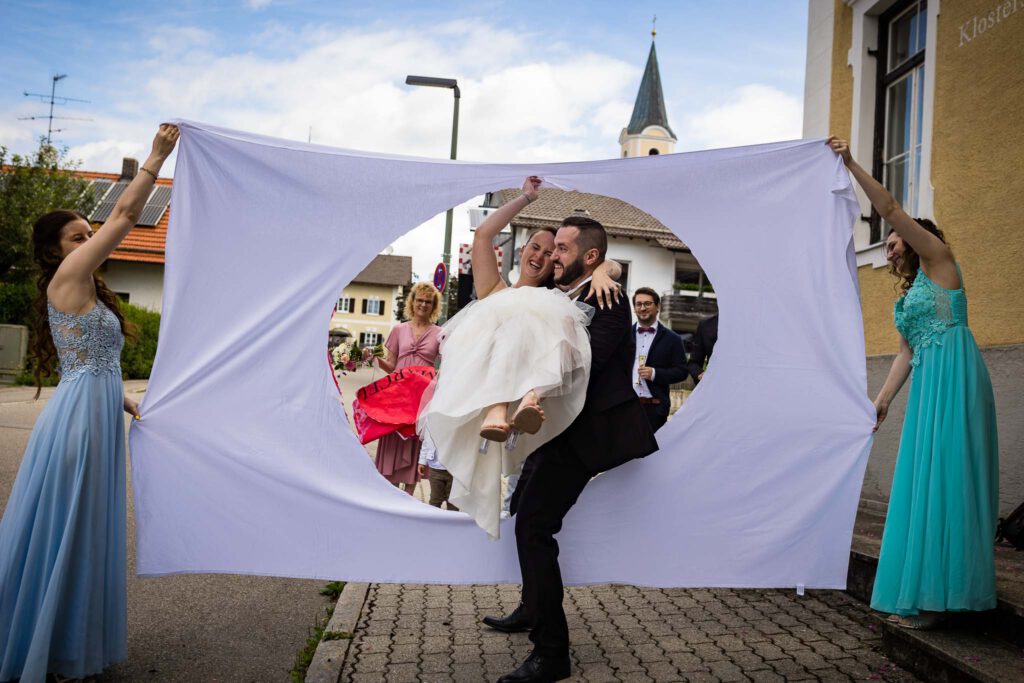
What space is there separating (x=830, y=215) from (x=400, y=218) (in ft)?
7.04

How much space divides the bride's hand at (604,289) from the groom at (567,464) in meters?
0.03

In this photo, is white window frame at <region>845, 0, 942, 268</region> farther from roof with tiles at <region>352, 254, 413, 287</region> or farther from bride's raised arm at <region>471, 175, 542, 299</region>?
roof with tiles at <region>352, 254, 413, 287</region>

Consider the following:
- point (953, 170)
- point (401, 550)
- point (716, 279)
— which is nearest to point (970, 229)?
point (953, 170)

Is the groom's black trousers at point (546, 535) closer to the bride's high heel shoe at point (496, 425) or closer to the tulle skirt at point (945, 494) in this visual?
the bride's high heel shoe at point (496, 425)

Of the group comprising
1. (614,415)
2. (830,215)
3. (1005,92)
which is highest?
(1005,92)

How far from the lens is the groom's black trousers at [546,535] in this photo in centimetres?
394

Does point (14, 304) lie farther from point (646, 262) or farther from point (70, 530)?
point (646, 262)

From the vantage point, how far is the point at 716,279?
4.48m

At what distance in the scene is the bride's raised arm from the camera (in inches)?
172

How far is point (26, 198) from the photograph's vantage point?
79.0ft

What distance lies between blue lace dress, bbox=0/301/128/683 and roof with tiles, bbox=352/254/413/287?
244ft

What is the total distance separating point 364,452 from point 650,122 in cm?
8431

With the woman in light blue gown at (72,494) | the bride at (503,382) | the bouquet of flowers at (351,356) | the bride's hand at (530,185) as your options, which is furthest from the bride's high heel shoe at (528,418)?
the bouquet of flowers at (351,356)

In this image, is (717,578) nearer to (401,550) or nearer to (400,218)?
(401,550)
